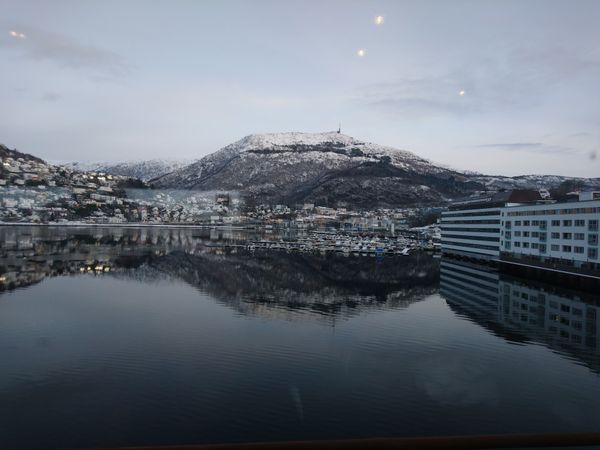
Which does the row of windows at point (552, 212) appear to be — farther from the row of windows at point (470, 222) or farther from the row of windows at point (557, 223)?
the row of windows at point (470, 222)

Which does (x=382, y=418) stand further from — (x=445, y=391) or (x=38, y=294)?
(x=38, y=294)

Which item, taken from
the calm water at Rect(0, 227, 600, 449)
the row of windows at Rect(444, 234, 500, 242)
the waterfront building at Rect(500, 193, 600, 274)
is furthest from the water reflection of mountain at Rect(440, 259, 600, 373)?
the row of windows at Rect(444, 234, 500, 242)

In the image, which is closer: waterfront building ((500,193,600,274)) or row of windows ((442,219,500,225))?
waterfront building ((500,193,600,274))

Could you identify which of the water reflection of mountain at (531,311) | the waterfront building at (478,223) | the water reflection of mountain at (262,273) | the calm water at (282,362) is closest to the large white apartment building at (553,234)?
the waterfront building at (478,223)

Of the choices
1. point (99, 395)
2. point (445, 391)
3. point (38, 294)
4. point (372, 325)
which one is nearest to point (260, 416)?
point (99, 395)

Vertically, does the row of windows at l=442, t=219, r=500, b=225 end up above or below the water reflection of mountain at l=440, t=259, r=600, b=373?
above

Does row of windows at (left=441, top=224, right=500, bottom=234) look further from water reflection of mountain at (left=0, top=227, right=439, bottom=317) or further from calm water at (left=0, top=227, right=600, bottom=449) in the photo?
calm water at (left=0, top=227, right=600, bottom=449)

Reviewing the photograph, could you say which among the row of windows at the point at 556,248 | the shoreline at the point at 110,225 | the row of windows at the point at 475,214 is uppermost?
the row of windows at the point at 475,214
